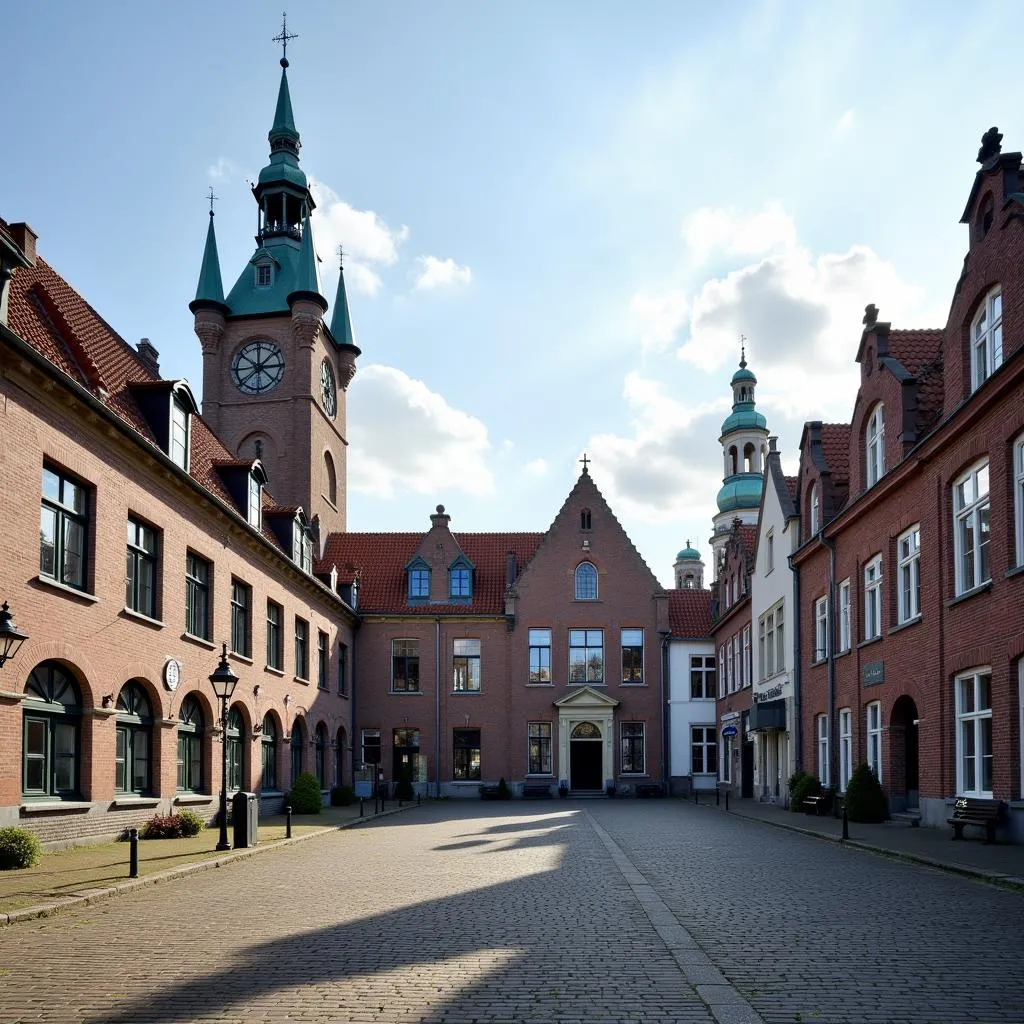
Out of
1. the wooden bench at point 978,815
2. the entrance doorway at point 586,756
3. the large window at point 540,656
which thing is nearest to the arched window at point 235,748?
the wooden bench at point 978,815

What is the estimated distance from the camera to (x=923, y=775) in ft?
78.7

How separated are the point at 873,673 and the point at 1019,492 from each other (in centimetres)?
893

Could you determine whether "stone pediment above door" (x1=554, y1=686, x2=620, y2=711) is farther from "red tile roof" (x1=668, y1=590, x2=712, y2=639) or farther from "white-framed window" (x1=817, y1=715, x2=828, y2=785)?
"white-framed window" (x1=817, y1=715, x2=828, y2=785)

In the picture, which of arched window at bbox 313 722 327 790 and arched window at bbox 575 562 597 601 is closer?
arched window at bbox 313 722 327 790

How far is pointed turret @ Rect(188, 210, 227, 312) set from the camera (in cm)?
5238

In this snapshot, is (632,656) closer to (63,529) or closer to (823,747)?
(823,747)

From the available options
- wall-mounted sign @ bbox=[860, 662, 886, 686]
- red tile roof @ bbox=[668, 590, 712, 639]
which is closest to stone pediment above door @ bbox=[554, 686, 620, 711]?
red tile roof @ bbox=[668, 590, 712, 639]

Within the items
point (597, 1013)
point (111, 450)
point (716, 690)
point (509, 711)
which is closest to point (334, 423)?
point (509, 711)

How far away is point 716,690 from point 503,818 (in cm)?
2088

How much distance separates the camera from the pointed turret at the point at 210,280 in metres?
52.4

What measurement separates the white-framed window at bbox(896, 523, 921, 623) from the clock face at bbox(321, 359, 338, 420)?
33.0 m

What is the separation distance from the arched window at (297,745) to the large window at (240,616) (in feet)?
24.0

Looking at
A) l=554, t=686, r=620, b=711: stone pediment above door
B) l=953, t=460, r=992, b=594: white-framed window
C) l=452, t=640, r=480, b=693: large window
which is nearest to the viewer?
l=953, t=460, r=992, b=594: white-framed window

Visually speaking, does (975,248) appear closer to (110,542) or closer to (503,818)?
(110,542)
